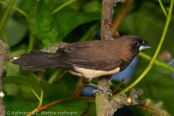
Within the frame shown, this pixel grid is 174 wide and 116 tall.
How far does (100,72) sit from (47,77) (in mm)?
621

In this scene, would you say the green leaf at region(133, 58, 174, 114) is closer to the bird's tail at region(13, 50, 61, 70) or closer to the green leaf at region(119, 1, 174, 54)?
the green leaf at region(119, 1, 174, 54)

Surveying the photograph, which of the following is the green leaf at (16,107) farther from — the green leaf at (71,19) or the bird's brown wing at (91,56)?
the green leaf at (71,19)

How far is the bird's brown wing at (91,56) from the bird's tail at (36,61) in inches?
1.0

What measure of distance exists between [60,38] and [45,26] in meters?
0.09

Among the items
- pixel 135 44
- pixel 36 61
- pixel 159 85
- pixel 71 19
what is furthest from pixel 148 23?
pixel 36 61

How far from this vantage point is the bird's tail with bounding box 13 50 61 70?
2.78 feet

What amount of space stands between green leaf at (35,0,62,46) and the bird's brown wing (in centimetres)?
24

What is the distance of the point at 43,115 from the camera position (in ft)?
3.00

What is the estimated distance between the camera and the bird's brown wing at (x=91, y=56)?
89 cm

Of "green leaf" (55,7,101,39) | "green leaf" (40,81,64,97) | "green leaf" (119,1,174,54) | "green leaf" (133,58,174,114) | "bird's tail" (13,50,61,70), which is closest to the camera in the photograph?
"bird's tail" (13,50,61,70)

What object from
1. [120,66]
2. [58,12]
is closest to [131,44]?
[120,66]

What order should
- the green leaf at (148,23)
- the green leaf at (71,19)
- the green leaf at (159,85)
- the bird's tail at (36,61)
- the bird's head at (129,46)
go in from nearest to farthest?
the bird's tail at (36,61) → the bird's head at (129,46) → the green leaf at (71,19) → the green leaf at (159,85) → the green leaf at (148,23)

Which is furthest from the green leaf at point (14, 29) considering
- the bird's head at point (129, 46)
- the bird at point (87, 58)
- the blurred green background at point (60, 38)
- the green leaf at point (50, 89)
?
the bird's head at point (129, 46)

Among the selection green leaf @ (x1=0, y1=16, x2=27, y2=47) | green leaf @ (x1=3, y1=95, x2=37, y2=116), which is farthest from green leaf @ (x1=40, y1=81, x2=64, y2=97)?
green leaf @ (x1=0, y1=16, x2=27, y2=47)
